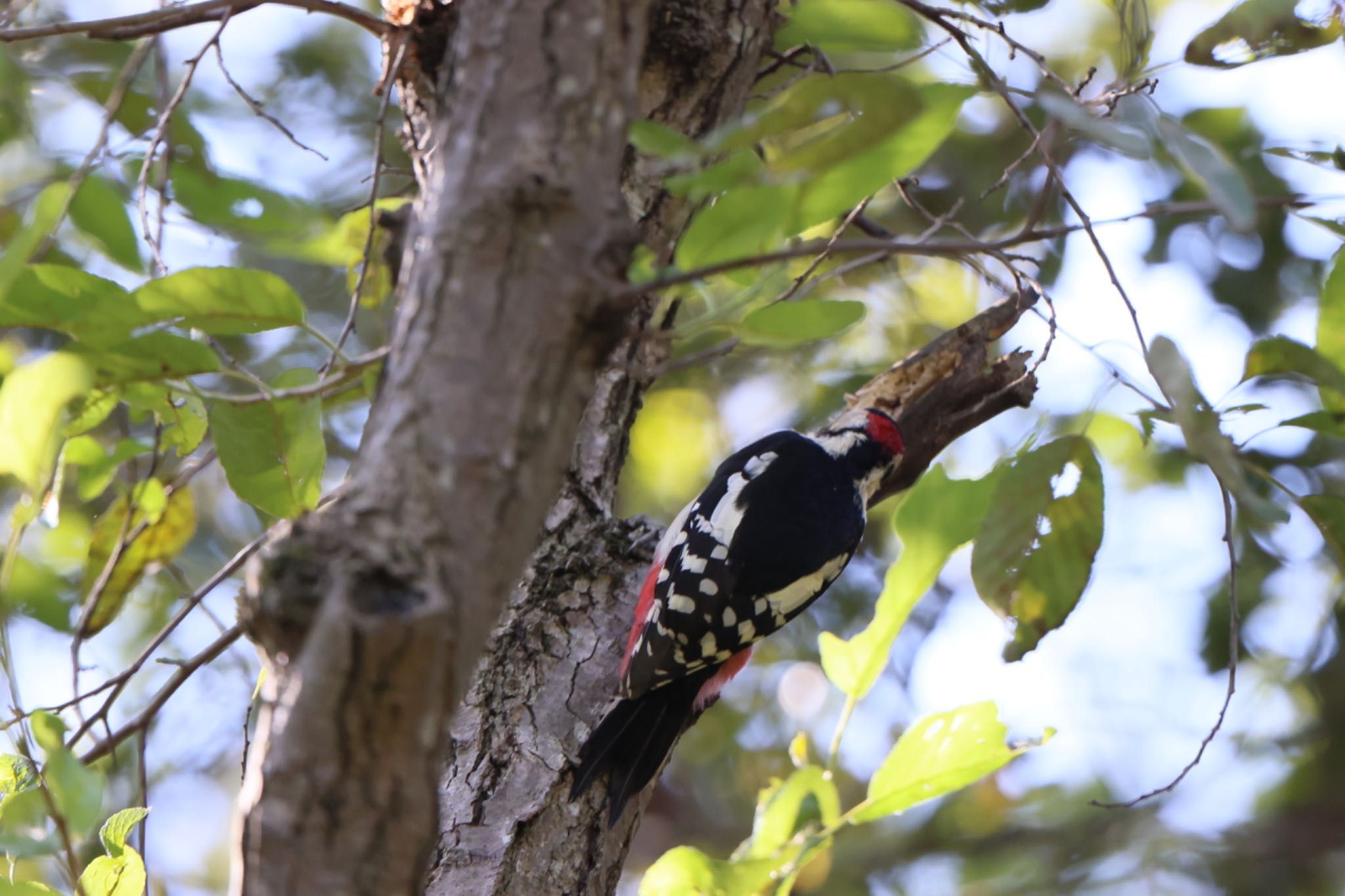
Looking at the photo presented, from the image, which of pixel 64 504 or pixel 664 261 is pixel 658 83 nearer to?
pixel 664 261

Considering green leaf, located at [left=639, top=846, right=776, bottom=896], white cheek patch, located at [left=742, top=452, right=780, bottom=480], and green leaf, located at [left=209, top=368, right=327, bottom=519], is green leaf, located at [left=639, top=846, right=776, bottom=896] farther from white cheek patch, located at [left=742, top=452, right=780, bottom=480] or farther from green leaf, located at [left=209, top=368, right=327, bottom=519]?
white cheek patch, located at [left=742, top=452, right=780, bottom=480]

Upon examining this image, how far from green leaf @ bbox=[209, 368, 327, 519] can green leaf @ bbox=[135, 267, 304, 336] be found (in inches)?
4.0

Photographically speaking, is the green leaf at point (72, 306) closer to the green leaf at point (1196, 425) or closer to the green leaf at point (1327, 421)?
the green leaf at point (1196, 425)

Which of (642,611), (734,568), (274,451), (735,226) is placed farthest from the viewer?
(734,568)

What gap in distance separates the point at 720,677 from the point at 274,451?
1.85 metres

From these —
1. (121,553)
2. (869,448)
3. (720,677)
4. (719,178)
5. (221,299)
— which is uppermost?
(869,448)

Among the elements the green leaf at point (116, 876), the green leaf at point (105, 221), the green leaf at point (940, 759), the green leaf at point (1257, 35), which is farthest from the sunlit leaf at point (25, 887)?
the green leaf at point (1257, 35)

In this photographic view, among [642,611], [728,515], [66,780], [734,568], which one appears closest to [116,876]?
[66,780]

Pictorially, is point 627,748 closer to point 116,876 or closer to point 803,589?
point 116,876

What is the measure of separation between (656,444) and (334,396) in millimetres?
2924

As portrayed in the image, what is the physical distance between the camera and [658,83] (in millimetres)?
2025

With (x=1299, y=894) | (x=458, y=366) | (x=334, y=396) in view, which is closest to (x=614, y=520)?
(x=334, y=396)

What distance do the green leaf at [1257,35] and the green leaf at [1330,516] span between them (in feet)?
1.91

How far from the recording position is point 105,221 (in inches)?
45.6
